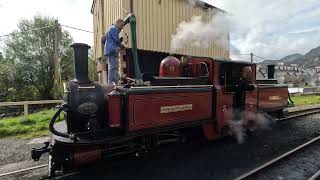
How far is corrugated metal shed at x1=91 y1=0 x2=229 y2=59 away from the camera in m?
11.1

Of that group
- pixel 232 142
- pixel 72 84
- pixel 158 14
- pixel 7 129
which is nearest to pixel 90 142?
pixel 72 84

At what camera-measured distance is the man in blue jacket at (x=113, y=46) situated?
5930 mm

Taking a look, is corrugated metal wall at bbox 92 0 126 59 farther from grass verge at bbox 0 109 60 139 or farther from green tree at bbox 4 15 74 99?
green tree at bbox 4 15 74 99

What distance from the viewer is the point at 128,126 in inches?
187

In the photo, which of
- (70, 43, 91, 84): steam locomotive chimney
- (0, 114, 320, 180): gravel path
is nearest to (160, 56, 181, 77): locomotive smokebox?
(0, 114, 320, 180): gravel path

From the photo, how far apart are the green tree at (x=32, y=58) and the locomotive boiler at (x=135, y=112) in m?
24.0

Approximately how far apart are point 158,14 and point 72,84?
783cm

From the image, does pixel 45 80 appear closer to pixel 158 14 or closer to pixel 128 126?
pixel 158 14

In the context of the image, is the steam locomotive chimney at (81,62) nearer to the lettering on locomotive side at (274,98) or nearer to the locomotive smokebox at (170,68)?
the locomotive smokebox at (170,68)

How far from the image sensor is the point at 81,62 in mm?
4777

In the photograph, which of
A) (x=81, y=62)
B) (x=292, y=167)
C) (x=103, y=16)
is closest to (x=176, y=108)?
(x=81, y=62)

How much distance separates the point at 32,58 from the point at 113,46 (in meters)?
25.6

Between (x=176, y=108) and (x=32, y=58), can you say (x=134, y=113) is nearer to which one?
(x=176, y=108)

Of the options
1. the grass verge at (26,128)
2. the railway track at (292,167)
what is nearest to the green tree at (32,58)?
the grass verge at (26,128)
